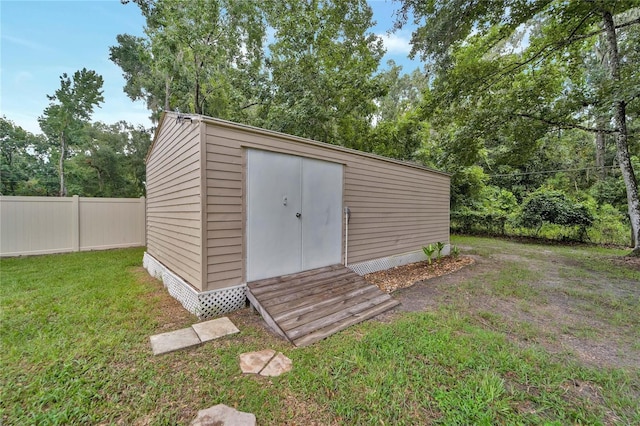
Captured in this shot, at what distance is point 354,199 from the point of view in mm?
4832

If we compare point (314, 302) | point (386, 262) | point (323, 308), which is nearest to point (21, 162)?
point (314, 302)

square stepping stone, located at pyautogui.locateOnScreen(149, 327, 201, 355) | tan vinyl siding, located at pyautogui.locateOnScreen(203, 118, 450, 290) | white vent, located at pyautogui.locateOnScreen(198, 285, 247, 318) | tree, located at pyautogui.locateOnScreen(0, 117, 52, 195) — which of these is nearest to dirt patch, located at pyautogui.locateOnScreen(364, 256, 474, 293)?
tan vinyl siding, located at pyautogui.locateOnScreen(203, 118, 450, 290)

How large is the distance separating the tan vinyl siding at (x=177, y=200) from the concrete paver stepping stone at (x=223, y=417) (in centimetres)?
162

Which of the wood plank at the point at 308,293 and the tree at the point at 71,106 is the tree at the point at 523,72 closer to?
the wood plank at the point at 308,293

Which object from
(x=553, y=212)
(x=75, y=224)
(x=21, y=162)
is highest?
(x=21, y=162)

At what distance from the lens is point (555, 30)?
698 cm

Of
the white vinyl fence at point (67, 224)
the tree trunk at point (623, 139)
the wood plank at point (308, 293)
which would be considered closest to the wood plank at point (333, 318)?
the wood plank at point (308, 293)

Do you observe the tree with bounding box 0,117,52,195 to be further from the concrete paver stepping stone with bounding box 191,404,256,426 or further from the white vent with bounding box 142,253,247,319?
the concrete paver stepping stone with bounding box 191,404,256,426

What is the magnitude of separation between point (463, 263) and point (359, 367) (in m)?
5.35

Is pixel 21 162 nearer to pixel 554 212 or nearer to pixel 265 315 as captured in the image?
pixel 265 315

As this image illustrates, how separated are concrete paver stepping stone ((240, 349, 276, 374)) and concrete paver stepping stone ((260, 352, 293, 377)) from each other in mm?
46

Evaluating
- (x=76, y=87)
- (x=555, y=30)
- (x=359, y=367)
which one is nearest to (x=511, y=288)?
(x=359, y=367)

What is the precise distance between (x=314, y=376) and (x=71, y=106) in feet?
49.1

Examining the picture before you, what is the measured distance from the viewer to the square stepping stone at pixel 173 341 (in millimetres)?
2366
